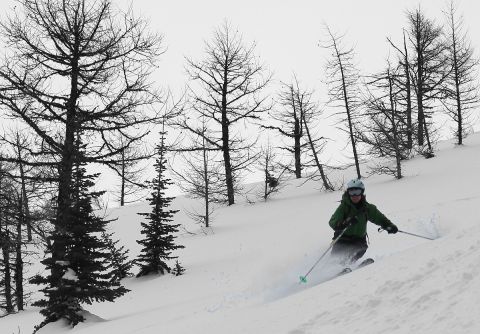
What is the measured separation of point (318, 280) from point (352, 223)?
3.87 feet

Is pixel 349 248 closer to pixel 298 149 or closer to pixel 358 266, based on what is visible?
pixel 358 266

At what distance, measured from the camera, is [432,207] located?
1587cm

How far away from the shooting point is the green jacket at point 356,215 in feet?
25.3

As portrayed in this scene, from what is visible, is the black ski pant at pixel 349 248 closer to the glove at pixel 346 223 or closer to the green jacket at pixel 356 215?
the green jacket at pixel 356 215

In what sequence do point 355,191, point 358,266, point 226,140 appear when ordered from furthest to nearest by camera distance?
point 226,140, point 355,191, point 358,266

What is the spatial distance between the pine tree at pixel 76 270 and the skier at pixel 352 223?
571 centimetres

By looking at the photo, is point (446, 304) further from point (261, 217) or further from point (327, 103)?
point (327, 103)

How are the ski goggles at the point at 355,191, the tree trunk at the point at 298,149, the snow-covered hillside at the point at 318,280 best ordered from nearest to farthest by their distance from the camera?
the snow-covered hillside at the point at 318,280
the ski goggles at the point at 355,191
the tree trunk at the point at 298,149

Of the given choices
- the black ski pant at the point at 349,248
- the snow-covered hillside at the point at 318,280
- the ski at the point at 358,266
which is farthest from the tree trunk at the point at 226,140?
the ski at the point at 358,266

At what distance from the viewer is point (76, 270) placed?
10430 millimetres

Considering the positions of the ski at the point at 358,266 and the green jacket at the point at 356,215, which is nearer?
the ski at the point at 358,266

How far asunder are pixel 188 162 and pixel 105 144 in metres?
13.3

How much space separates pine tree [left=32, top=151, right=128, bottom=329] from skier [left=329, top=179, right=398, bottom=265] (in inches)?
225

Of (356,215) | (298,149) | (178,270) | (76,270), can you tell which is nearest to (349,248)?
(356,215)
